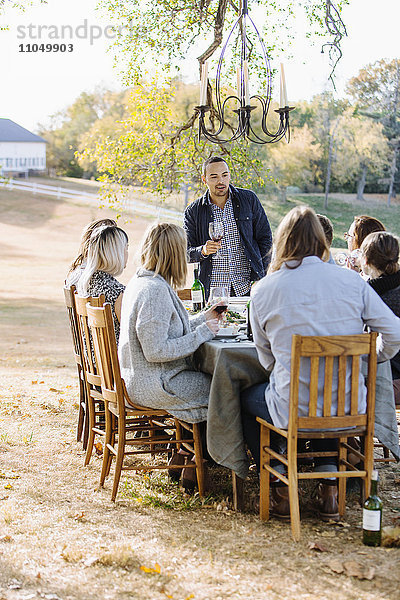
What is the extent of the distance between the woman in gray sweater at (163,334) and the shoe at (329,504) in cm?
65

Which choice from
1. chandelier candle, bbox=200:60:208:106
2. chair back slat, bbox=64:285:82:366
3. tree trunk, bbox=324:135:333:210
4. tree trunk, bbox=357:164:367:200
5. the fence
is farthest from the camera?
the fence

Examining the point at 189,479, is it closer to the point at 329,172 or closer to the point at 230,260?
the point at 230,260

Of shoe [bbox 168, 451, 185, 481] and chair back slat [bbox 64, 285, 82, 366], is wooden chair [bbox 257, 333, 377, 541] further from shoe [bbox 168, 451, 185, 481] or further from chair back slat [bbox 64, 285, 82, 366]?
chair back slat [bbox 64, 285, 82, 366]

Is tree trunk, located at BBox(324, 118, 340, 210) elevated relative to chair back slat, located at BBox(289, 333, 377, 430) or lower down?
elevated

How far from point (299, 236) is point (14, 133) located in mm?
41589

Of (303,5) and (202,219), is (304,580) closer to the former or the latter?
(202,219)

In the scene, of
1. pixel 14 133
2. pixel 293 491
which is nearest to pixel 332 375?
pixel 293 491

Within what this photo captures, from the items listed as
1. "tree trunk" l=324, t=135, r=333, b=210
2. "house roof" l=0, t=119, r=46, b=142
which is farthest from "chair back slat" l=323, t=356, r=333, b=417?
"house roof" l=0, t=119, r=46, b=142

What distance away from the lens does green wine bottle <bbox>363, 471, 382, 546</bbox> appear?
297 centimetres

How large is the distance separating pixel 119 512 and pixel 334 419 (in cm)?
118

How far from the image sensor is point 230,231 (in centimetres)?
525

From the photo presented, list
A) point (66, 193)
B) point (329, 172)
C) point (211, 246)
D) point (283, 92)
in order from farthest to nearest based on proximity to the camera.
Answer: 1. point (66, 193)
2. point (329, 172)
3. point (211, 246)
4. point (283, 92)

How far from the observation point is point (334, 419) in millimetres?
3070

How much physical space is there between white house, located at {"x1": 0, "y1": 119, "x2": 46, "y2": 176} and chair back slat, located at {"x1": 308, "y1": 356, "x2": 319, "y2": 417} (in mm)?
39313
